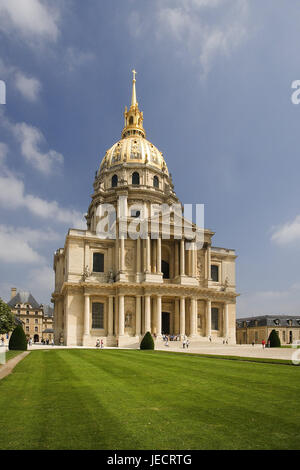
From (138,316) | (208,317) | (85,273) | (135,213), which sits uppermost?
(135,213)

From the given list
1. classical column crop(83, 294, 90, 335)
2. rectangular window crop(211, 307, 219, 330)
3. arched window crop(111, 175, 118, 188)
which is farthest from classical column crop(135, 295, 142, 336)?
arched window crop(111, 175, 118, 188)

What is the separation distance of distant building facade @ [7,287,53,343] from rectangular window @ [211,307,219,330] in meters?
67.6

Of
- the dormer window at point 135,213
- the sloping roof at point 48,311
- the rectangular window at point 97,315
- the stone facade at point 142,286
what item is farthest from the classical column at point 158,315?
the sloping roof at point 48,311

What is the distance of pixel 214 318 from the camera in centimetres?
6488

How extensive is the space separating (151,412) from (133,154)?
71464mm

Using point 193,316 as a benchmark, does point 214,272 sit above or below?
above

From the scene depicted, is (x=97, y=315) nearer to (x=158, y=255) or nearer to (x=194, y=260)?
(x=158, y=255)

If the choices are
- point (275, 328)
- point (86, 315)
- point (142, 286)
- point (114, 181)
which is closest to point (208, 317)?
point (142, 286)

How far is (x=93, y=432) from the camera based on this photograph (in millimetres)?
7570

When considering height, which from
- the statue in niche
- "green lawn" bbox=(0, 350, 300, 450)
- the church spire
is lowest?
"green lawn" bbox=(0, 350, 300, 450)

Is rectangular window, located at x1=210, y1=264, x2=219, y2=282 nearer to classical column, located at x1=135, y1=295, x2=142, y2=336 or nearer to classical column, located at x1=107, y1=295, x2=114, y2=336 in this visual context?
classical column, located at x1=135, y1=295, x2=142, y2=336

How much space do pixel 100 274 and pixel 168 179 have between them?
96.6 ft

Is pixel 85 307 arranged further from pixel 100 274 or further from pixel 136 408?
pixel 136 408

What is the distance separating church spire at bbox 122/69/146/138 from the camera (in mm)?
86062
